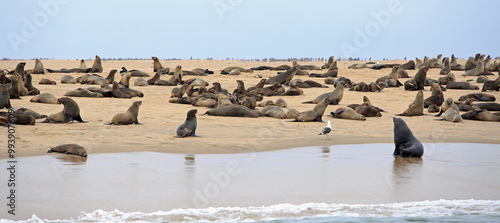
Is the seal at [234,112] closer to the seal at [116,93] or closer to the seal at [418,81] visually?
the seal at [116,93]

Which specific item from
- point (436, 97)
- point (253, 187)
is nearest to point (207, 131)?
point (253, 187)

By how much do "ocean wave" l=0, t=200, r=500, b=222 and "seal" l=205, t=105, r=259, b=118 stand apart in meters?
6.92

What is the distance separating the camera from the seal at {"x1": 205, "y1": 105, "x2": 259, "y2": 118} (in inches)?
471

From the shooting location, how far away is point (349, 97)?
53.5ft

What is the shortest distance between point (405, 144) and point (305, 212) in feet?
11.8

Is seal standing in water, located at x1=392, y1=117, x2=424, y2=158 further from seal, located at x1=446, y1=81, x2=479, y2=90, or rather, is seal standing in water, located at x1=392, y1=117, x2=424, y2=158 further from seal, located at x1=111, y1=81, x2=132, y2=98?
seal, located at x1=446, y1=81, x2=479, y2=90

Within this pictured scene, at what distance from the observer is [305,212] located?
15.9ft

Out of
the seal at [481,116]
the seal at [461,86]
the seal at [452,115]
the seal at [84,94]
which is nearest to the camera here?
the seal at [452,115]

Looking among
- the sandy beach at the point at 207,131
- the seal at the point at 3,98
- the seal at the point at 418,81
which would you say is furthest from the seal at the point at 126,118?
the seal at the point at 418,81

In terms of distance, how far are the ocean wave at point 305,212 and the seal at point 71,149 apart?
257 cm

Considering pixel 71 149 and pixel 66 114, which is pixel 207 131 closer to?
pixel 66 114

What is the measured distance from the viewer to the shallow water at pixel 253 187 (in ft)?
15.7

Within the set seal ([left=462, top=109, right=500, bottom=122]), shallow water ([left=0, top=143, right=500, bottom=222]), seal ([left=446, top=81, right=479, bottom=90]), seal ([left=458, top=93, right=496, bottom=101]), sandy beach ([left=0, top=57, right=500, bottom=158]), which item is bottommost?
shallow water ([left=0, top=143, right=500, bottom=222])

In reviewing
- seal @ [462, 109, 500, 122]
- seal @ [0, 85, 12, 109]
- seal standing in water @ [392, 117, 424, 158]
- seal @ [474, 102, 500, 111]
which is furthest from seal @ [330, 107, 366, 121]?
seal @ [0, 85, 12, 109]
